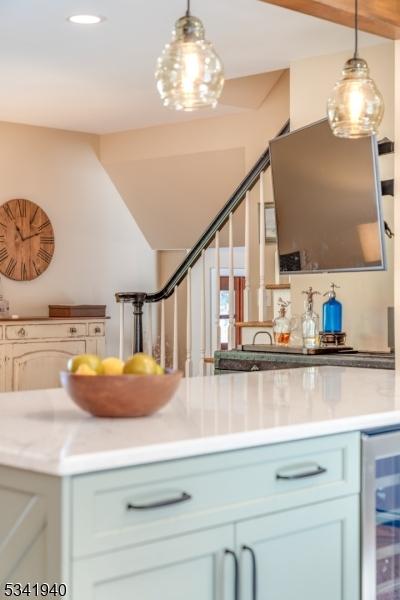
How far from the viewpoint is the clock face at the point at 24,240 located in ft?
23.9

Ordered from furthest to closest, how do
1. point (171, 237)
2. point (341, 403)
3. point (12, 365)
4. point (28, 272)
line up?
point (171, 237) → point (28, 272) → point (12, 365) → point (341, 403)

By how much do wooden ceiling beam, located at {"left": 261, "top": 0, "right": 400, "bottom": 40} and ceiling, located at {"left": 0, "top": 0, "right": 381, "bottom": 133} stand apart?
27.2 inches

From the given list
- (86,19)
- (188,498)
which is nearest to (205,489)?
(188,498)

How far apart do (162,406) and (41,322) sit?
16.2 feet

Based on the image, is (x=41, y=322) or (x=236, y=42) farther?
(x=41, y=322)

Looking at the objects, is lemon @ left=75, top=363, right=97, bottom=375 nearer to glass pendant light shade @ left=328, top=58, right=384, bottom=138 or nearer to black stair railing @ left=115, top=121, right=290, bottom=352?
glass pendant light shade @ left=328, top=58, right=384, bottom=138

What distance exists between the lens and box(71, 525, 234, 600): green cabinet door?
1804 mm

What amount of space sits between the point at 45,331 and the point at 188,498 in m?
5.28

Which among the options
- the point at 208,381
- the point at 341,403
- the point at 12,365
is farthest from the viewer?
the point at 12,365

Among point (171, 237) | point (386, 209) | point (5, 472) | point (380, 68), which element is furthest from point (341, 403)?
point (171, 237)

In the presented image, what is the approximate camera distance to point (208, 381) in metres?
3.13

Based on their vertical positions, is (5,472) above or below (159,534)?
above

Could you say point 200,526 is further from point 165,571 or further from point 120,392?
point 120,392

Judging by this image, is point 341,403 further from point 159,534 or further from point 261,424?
point 159,534
